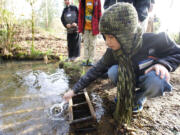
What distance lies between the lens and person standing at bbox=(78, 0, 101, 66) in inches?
129

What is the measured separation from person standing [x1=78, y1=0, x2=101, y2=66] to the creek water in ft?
3.03

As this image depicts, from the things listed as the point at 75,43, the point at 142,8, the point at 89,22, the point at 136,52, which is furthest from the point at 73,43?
the point at 136,52

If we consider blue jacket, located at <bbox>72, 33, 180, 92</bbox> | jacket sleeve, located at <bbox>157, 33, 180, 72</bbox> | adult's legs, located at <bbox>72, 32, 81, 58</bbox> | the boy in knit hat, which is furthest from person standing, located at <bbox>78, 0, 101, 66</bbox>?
jacket sleeve, located at <bbox>157, 33, 180, 72</bbox>

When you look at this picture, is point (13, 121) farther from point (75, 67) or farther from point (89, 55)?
point (89, 55)

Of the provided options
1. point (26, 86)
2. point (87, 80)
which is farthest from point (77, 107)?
point (26, 86)

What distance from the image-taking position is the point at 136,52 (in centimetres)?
146

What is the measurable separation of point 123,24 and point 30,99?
192 centimetres

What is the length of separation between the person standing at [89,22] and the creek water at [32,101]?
0.92 meters

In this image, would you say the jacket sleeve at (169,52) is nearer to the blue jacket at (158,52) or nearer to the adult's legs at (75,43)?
the blue jacket at (158,52)

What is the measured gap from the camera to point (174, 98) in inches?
78.8

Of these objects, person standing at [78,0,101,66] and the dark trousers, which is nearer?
person standing at [78,0,101,66]

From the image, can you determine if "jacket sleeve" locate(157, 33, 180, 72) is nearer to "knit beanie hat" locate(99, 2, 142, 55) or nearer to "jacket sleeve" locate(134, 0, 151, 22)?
"knit beanie hat" locate(99, 2, 142, 55)

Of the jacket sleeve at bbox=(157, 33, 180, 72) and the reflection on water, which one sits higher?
the jacket sleeve at bbox=(157, 33, 180, 72)

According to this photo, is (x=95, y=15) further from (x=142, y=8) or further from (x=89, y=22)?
(x=142, y=8)
